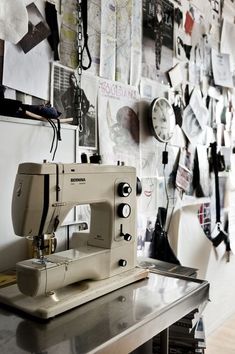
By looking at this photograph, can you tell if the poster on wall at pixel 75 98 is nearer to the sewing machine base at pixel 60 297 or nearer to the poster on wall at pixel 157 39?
the poster on wall at pixel 157 39

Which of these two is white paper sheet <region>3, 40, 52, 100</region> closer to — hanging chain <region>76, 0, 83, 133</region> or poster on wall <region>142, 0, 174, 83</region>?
hanging chain <region>76, 0, 83, 133</region>

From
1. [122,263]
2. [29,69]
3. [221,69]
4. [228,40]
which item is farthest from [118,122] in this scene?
[228,40]

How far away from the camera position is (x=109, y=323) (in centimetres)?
83

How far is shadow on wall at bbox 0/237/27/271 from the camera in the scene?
1.15 m

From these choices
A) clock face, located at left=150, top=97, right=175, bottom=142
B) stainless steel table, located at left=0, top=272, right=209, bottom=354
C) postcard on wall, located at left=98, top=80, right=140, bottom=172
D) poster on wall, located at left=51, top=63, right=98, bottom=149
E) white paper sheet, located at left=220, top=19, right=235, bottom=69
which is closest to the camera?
stainless steel table, located at left=0, top=272, right=209, bottom=354

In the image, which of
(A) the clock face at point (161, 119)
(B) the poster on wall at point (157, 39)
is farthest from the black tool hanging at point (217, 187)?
(B) the poster on wall at point (157, 39)

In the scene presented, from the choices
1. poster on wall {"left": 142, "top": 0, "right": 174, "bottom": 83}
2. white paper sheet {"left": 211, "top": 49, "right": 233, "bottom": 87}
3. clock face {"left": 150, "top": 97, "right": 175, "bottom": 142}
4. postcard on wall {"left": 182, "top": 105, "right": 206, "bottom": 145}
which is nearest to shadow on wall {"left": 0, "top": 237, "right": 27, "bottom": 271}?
clock face {"left": 150, "top": 97, "right": 175, "bottom": 142}

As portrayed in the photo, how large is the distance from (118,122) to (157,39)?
572 millimetres

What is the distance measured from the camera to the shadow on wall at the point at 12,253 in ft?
3.76

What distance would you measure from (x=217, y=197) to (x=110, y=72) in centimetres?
124

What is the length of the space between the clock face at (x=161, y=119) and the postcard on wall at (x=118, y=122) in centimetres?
9

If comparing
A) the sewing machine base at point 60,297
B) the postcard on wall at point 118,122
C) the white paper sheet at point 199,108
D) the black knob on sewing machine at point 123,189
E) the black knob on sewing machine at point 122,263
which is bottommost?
the sewing machine base at point 60,297

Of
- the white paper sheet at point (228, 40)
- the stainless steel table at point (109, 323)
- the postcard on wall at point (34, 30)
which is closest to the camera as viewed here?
the stainless steel table at point (109, 323)

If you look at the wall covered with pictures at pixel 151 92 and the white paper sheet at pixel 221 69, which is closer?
the wall covered with pictures at pixel 151 92
